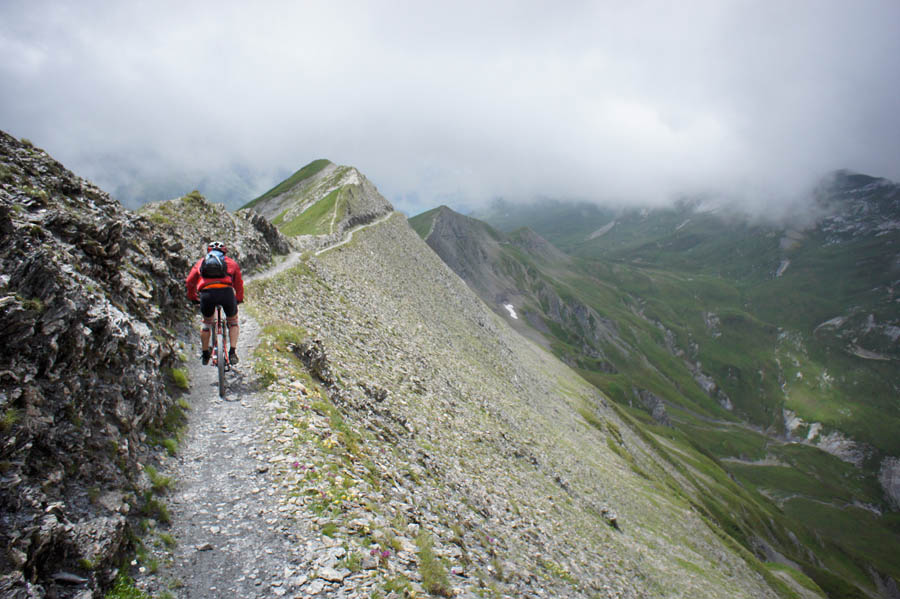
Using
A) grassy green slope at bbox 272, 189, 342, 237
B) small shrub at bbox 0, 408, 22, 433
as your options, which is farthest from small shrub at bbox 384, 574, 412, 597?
grassy green slope at bbox 272, 189, 342, 237

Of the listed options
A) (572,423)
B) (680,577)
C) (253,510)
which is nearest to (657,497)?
(572,423)

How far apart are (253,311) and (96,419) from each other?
1586 cm

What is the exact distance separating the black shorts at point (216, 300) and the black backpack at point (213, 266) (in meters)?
0.47

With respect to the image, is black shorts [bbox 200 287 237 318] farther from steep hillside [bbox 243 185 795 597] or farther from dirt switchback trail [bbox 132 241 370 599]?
steep hillside [bbox 243 185 795 597]

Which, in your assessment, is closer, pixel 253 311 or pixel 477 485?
pixel 477 485

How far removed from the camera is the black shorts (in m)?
14.1

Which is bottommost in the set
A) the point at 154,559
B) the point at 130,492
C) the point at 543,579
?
the point at 543,579

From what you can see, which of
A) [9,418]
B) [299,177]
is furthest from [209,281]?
[299,177]

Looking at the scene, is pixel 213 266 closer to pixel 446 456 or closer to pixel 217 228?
pixel 446 456

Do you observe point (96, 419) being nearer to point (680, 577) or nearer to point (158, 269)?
point (158, 269)

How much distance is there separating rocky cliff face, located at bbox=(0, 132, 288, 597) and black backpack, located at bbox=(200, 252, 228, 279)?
263 centimetres

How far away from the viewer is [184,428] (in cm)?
1282

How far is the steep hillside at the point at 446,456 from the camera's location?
13.6 m

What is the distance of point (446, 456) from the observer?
23516 millimetres
